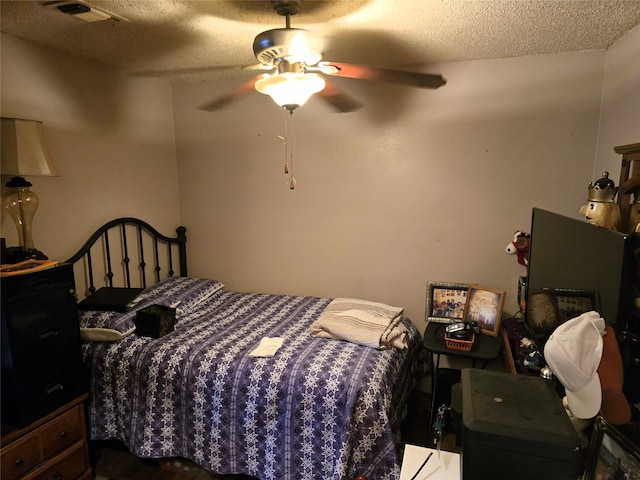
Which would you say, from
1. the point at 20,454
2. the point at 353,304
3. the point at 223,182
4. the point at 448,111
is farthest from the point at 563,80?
the point at 20,454

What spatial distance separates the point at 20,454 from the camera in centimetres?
171

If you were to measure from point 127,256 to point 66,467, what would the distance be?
4.61 feet

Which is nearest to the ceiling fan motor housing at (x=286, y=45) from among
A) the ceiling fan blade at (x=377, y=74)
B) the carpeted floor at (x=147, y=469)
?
the ceiling fan blade at (x=377, y=74)

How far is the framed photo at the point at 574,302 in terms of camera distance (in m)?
1.23

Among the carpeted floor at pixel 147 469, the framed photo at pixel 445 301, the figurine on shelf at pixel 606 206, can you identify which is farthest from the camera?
the framed photo at pixel 445 301

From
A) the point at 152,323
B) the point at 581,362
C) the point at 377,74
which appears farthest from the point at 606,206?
the point at 152,323

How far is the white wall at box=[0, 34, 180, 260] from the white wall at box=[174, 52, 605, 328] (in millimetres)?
243

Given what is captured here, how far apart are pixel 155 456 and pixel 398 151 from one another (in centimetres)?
239

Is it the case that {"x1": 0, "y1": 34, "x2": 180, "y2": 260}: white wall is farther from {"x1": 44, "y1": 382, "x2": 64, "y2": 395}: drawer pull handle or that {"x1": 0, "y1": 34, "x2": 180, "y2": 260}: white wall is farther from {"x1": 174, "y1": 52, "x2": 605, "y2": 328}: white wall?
{"x1": 44, "y1": 382, "x2": 64, "y2": 395}: drawer pull handle

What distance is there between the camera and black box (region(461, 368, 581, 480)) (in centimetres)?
95

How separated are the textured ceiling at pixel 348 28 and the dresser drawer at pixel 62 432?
1974 millimetres

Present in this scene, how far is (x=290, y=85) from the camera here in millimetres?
1554

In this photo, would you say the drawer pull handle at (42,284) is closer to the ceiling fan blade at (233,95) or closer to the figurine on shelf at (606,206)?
the ceiling fan blade at (233,95)

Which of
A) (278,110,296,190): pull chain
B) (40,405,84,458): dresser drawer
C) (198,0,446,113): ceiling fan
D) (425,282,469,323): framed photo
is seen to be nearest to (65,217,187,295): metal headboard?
(40,405,84,458): dresser drawer
